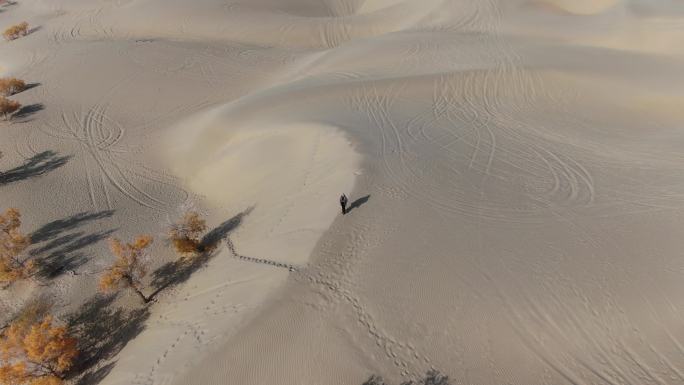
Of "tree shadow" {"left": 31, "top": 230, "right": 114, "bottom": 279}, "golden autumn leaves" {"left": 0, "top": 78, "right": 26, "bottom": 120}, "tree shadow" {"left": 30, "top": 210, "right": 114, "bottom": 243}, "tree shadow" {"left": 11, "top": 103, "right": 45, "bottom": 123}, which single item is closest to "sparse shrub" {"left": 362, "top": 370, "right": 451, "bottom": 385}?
"tree shadow" {"left": 31, "top": 230, "right": 114, "bottom": 279}

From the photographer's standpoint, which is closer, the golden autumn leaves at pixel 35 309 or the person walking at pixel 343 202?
the golden autumn leaves at pixel 35 309

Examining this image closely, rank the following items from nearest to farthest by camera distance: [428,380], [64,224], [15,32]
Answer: [428,380], [64,224], [15,32]

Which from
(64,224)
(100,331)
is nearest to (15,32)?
(64,224)

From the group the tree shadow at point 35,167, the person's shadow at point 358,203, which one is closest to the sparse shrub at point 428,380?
the person's shadow at point 358,203

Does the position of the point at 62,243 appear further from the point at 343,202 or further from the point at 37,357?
the point at 343,202

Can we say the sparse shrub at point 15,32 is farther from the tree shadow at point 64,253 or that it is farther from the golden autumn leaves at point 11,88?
the tree shadow at point 64,253

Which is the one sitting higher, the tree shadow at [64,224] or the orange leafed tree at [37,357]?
the tree shadow at [64,224]
